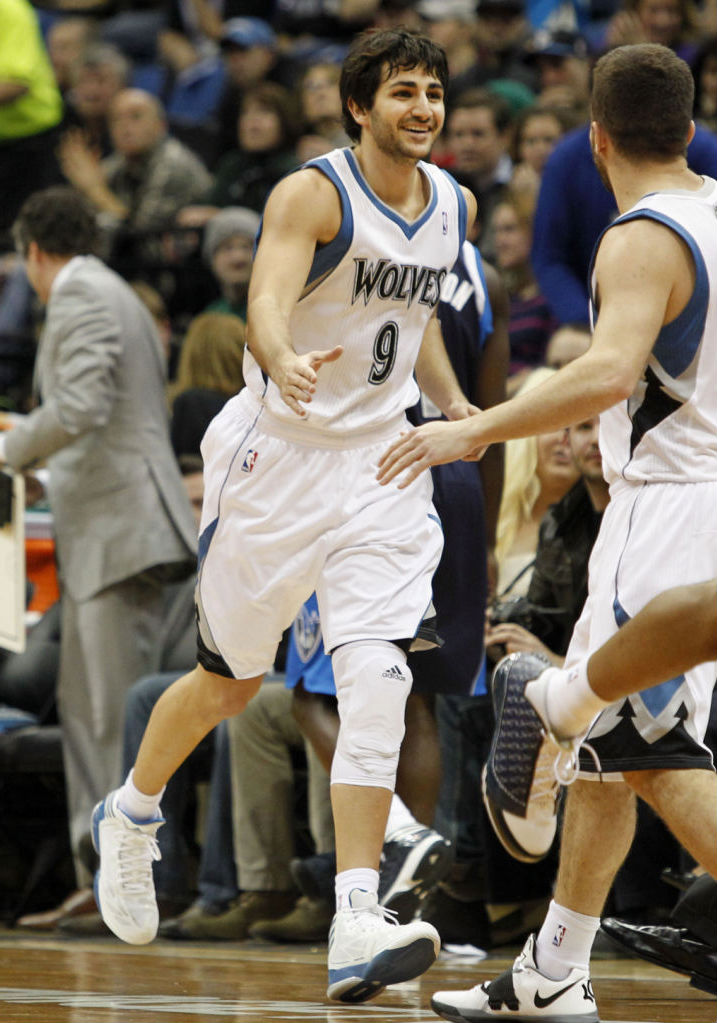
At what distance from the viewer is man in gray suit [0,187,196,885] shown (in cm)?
656

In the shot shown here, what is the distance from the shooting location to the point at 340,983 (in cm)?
356

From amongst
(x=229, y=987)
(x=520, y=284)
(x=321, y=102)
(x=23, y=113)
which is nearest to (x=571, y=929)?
(x=229, y=987)

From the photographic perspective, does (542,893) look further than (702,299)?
Yes

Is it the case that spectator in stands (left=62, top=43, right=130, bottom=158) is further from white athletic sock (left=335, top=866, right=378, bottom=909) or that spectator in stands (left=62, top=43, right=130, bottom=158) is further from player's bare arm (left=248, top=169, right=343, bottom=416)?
white athletic sock (left=335, top=866, right=378, bottom=909)

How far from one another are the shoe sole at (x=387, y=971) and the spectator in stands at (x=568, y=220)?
145 inches

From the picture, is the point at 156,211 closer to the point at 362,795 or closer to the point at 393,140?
the point at 393,140

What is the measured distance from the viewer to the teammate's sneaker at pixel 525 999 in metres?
3.67

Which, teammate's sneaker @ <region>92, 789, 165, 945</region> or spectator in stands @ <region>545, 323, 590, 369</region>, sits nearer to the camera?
teammate's sneaker @ <region>92, 789, 165, 945</region>

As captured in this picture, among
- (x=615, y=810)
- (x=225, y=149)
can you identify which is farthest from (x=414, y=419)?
(x=225, y=149)

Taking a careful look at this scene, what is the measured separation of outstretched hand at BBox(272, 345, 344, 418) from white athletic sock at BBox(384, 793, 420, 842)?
1269mm

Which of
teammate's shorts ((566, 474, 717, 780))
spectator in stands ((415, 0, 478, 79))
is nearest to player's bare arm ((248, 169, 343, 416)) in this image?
teammate's shorts ((566, 474, 717, 780))

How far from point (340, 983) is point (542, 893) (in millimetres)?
2219

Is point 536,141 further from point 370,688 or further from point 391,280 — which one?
point 370,688

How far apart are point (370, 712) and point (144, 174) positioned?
25.0ft
